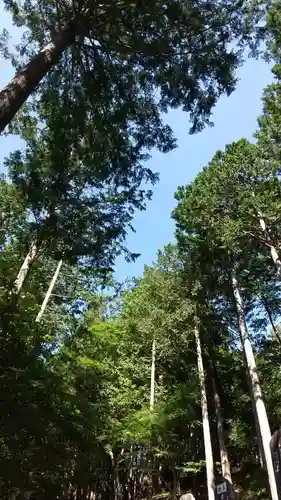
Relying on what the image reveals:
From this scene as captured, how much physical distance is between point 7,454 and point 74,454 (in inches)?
72.6

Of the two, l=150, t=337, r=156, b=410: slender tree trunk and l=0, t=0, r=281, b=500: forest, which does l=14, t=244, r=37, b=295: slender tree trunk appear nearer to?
l=0, t=0, r=281, b=500: forest

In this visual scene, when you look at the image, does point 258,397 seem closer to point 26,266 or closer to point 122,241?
point 122,241

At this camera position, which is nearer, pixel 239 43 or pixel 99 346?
pixel 239 43

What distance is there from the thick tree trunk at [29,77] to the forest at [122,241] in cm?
2

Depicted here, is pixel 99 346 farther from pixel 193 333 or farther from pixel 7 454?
pixel 7 454

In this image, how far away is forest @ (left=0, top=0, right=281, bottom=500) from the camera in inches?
232

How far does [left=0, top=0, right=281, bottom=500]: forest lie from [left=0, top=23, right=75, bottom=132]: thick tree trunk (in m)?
0.02

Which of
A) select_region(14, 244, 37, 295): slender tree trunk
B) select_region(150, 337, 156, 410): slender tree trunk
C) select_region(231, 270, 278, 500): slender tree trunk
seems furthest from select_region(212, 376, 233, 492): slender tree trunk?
select_region(14, 244, 37, 295): slender tree trunk

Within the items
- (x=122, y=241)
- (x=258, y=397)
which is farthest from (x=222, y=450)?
(x=122, y=241)

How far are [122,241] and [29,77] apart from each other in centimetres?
313

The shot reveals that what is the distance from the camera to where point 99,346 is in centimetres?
1318

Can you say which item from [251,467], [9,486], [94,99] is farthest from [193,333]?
[94,99]

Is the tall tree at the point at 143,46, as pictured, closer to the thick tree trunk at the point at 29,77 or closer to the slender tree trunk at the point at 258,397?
the thick tree trunk at the point at 29,77

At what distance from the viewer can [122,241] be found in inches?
275
